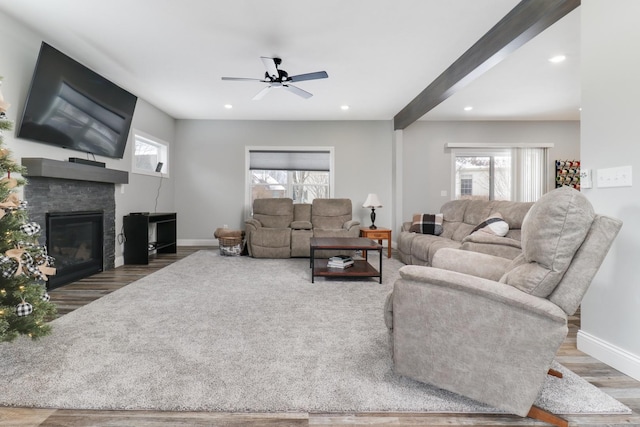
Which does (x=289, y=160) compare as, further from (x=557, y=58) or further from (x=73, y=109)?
(x=557, y=58)

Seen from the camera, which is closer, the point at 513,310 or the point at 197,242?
the point at 513,310

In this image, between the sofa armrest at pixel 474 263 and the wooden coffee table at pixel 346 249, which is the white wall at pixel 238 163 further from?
the sofa armrest at pixel 474 263

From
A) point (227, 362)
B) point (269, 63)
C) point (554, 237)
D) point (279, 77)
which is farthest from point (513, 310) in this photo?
point (279, 77)

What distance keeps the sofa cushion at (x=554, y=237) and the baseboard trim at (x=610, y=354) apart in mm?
961

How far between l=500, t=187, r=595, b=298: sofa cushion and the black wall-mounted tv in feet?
13.3

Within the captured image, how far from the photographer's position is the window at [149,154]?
5004 mm

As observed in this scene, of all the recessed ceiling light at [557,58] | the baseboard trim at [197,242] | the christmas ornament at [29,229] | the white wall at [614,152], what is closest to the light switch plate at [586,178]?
the white wall at [614,152]

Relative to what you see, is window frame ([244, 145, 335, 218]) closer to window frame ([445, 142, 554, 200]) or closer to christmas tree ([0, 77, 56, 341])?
window frame ([445, 142, 554, 200])

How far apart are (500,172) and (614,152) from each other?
487 cm

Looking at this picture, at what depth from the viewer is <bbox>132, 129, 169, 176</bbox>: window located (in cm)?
500

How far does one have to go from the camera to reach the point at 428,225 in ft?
15.3

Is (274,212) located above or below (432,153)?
below

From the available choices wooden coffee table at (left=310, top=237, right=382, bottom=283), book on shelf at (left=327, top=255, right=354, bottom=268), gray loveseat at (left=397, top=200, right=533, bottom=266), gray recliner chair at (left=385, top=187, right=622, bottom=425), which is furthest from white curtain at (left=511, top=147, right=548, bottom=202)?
gray recliner chair at (left=385, top=187, right=622, bottom=425)

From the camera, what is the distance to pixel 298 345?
196cm
